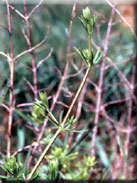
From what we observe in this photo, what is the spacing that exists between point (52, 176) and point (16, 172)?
0.04 metres

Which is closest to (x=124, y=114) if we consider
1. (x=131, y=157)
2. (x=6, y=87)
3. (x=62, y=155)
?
(x=131, y=157)

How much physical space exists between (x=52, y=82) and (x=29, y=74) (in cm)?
9

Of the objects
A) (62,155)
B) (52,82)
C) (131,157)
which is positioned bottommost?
Result: (131,157)

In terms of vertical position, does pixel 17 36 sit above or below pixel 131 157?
above

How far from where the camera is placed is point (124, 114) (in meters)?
0.78

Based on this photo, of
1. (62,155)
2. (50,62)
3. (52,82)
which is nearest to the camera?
(62,155)

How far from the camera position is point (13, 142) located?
2.43 feet

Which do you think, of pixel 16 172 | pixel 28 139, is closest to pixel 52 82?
pixel 28 139

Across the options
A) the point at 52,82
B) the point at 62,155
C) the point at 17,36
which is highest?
the point at 17,36

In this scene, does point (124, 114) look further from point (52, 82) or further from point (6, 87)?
point (6, 87)

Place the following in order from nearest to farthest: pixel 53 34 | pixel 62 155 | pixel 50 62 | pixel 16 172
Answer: pixel 16 172 → pixel 62 155 → pixel 50 62 → pixel 53 34

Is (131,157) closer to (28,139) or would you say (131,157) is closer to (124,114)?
(124,114)

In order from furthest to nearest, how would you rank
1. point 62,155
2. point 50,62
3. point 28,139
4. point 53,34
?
point 53,34, point 50,62, point 28,139, point 62,155

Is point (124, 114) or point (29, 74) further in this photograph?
point (29, 74)
